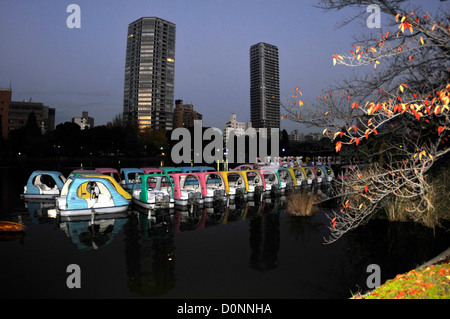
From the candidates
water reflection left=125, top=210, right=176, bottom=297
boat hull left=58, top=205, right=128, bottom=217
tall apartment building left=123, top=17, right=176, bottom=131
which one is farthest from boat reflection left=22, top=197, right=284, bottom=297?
tall apartment building left=123, top=17, right=176, bottom=131

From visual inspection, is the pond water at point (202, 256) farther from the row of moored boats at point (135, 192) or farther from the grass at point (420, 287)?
the grass at point (420, 287)

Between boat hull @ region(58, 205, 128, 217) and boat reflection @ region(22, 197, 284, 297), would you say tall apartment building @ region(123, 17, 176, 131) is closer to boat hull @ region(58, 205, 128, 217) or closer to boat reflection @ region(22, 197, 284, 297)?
boat reflection @ region(22, 197, 284, 297)

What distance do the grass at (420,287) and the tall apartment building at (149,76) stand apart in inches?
5611

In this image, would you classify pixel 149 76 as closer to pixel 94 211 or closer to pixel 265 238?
pixel 94 211

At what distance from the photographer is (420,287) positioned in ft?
16.0

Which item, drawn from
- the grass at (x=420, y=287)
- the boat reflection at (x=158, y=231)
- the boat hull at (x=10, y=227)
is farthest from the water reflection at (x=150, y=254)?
the grass at (x=420, y=287)

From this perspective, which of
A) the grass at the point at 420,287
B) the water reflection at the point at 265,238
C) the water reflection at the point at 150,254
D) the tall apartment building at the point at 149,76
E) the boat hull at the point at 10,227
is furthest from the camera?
the tall apartment building at the point at 149,76

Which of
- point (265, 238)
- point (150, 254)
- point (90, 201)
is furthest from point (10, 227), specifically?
point (265, 238)

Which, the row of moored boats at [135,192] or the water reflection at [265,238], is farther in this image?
the row of moored boats at [135,192]

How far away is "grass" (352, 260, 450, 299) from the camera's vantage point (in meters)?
4.64

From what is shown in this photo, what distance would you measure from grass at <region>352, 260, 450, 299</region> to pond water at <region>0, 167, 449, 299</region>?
1000 millimetres

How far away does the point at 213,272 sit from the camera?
698 centimetres

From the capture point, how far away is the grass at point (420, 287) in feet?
15.2

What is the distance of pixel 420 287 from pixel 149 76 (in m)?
152
